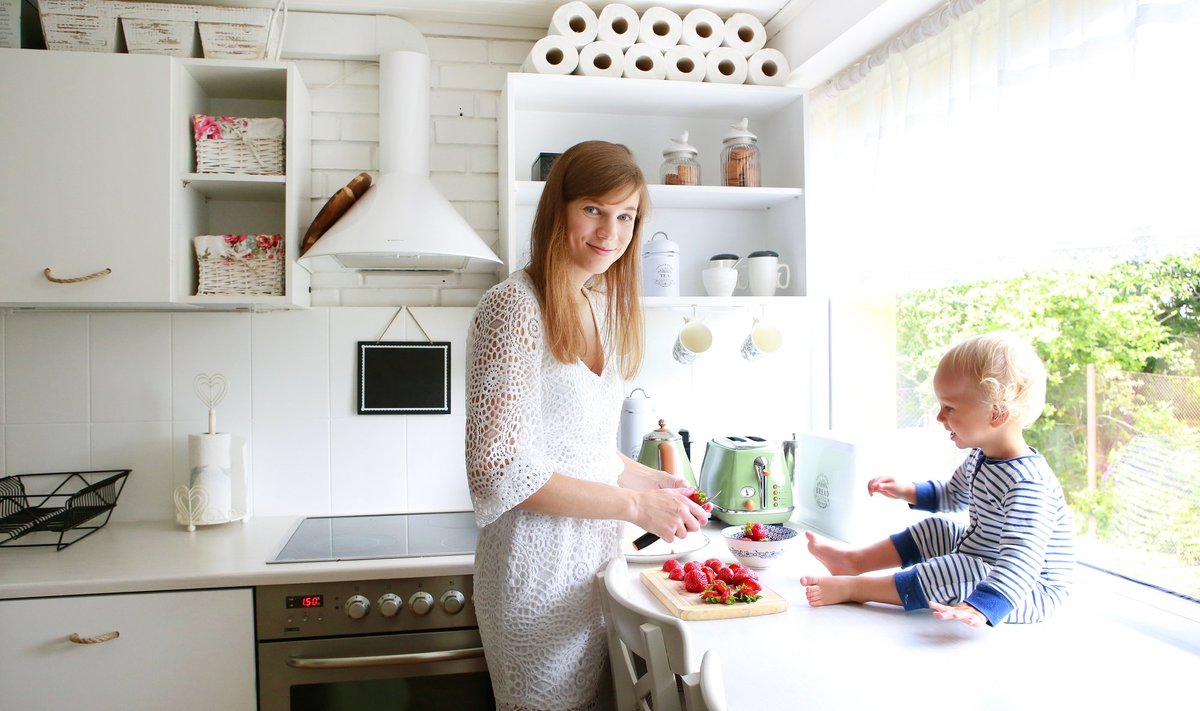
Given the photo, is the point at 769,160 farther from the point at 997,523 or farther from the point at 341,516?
the point at 341,516

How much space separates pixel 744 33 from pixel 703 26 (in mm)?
139

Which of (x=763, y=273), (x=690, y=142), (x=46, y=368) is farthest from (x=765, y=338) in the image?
(x=46, y=368)

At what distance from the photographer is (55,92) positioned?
1837 millimetres

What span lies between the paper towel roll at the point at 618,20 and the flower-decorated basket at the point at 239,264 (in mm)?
1058

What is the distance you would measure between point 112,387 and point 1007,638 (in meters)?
2.29

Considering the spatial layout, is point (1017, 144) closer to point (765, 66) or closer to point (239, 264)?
point (765, 66)

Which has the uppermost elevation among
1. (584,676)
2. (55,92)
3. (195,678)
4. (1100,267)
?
(55,92)

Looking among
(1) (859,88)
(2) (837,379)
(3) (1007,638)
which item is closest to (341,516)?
(2) (837,379)

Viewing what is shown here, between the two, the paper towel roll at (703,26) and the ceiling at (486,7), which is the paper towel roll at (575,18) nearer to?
the ceiling at (486,7)

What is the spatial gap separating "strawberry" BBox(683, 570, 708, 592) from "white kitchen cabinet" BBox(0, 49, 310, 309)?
1302 mm

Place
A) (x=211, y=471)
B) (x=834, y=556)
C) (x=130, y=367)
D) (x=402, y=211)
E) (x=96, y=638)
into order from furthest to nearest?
1. (x=130, y=367)
2. (x=211, y=471)
3. (x=402, y=211)
4. (x=96, y=638)
5. (x=834, y=556)

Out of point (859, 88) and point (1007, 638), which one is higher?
point (859, 88)

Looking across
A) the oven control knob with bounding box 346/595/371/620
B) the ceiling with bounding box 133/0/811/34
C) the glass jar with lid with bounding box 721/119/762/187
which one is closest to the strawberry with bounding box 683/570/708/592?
the oven control knob with bounding box 346/595/371/620

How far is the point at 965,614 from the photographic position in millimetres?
1159
